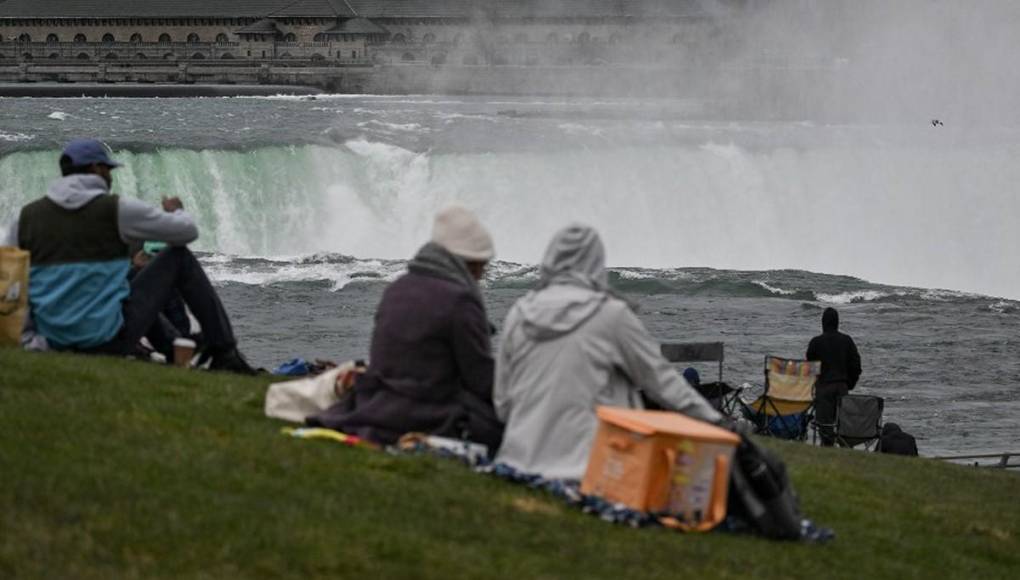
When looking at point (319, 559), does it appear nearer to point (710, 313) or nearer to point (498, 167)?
point (710, 313)

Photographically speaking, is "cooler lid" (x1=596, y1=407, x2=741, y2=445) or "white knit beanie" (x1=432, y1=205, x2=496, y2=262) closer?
"cooler lid" (x1=596, y1=407, x2=741, y2=445)

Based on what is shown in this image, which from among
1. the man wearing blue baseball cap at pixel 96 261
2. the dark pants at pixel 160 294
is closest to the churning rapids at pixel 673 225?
the dark pants at pixel 160 294

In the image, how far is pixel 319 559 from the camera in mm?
6836

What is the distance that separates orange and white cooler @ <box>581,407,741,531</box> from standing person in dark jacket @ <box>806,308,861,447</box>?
27.0 ft

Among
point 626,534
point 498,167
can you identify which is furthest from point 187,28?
point 626,534

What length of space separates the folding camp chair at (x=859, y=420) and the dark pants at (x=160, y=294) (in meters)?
6.30

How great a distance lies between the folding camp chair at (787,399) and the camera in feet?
53.9

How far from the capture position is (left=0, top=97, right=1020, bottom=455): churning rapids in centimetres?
2525

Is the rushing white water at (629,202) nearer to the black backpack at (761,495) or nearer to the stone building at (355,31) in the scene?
the black backpack at (761,495)

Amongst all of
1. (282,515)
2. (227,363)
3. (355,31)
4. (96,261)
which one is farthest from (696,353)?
(355,31)

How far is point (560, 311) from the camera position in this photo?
8.52m

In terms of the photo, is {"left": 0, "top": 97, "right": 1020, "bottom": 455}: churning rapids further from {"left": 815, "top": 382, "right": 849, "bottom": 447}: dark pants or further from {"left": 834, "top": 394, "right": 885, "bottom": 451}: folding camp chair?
{"left": 834, "top": 394, "right": 885, "bottom": 451}: folding camp chair

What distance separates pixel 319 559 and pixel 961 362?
61.5ft

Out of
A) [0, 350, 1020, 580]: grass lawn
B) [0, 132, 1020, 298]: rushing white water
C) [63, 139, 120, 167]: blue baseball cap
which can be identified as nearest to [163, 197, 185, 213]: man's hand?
[63, 139, 120, 167]: blue baseball cap
